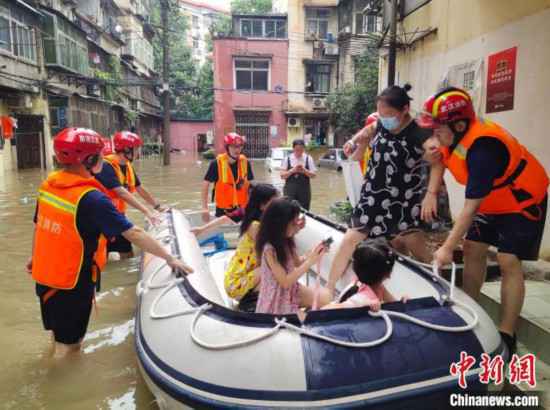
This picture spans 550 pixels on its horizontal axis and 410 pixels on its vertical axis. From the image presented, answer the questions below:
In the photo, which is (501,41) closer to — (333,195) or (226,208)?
(226,208)

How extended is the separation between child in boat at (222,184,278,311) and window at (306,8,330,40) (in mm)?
23424

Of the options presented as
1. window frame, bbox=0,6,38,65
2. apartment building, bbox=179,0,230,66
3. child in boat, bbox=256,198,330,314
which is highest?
apartment building, bbox=179,0,230,66

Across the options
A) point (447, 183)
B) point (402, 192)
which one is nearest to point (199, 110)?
point (447, 183)

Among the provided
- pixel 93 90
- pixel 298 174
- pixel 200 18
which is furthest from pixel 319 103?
pixel 200 18

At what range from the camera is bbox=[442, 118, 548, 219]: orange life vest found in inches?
99.5

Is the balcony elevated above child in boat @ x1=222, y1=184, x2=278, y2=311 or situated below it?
above

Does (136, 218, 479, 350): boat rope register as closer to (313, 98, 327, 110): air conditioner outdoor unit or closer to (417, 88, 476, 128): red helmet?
(417, 88, 476, 128): red helmet

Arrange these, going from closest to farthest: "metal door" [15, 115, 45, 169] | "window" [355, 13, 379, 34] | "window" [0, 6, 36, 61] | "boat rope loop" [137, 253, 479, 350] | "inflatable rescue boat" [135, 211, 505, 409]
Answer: "inflatable rescue boat" [135, 211, 505, 409] < "boat rope loop" [137, 253, 479, 350] < "window" [0, 6, 36, 61] < "metal door" [15, 115, 45, 169] < "window" [355, 13, 379, 34]

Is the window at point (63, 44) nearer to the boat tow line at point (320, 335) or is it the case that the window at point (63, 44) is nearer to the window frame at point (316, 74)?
the window frame at point (316, 74)

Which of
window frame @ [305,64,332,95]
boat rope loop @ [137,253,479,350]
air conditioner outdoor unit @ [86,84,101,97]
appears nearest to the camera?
boat rope loop @ [137,253,479,350]

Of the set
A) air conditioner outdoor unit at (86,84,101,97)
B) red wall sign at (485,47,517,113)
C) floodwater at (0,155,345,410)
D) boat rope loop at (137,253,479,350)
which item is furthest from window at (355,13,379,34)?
boat rope loop at (137,253,479,350)

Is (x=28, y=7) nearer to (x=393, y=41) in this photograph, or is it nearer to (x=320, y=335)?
(x=393, y=41)

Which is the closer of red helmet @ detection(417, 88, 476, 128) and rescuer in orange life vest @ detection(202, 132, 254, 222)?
red helmet @ detection(417, 88, 476, 128)

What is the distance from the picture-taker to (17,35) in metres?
15.9
